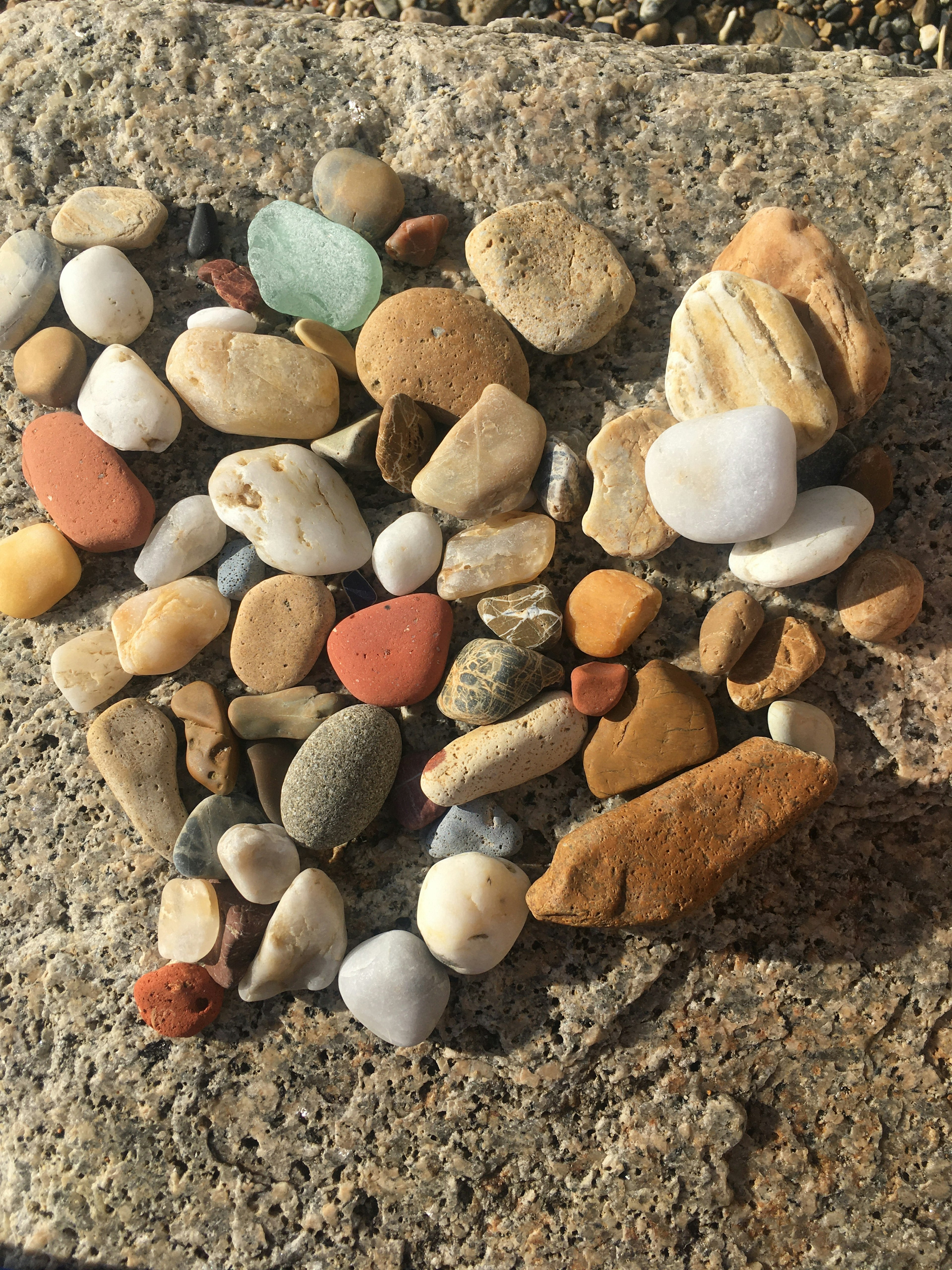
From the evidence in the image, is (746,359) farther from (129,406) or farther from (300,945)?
(300,945)

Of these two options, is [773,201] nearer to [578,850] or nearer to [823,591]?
[823,591]

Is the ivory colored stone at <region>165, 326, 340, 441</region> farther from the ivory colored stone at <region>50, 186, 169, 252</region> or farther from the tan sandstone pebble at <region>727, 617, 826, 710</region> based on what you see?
the tan sandstone pebble at <region>727, 617, 826, 710</region>

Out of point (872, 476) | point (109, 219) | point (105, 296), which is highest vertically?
point (109, 219)

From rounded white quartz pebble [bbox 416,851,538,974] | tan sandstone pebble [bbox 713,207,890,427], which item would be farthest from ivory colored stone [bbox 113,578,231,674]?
tan sandstone pebble [bbox 713,207,890,427]

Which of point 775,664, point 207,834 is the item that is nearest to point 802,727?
point 775,664

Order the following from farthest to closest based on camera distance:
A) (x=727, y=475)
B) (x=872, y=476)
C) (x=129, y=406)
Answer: (x=129, y=406)
(x=872, y=476)
(x=727, y=475)

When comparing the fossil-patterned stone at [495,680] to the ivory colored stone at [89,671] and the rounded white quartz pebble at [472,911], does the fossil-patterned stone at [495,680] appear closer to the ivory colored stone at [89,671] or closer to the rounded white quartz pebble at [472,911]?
the rounded white quartz pebble at [472,911]

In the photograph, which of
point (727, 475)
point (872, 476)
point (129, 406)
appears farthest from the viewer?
point (129, 406)
